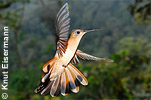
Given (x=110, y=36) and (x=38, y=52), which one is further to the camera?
(x=110, y=36)

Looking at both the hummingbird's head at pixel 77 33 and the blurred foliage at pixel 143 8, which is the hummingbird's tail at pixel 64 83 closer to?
the hummingbird's head at pixel 77 33

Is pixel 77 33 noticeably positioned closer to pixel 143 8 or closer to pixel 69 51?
pixel 69 51

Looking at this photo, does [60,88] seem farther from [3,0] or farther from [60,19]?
[3,0]

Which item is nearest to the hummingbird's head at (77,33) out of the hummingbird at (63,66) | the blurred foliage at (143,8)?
the hummingbird at (63,66)

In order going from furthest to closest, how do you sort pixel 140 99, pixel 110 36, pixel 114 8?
pixel 114 8 < pixel 110 36 < pixel 140 99

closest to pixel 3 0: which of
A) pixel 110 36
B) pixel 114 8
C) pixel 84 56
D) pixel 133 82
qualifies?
pixel 133 82

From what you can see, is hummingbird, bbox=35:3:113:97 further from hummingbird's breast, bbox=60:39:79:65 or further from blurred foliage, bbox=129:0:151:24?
blurred foliage, bbox=129:0:151:24

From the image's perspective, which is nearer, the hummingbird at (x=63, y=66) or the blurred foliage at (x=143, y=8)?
the hummingbird at (x=63, y=66)
